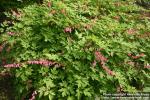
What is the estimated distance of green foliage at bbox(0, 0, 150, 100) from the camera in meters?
4.33

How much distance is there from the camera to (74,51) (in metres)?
4.40

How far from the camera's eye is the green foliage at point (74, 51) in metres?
4.33

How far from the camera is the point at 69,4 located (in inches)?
206

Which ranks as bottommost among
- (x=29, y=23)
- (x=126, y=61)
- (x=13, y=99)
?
(x=13, y=99)

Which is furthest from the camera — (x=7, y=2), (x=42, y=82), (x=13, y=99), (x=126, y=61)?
(x=7, y=2)

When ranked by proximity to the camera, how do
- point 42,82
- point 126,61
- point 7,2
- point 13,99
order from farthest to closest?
point 7,2, point 13,99, point 126,61, point 42,82

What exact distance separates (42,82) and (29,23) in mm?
1035

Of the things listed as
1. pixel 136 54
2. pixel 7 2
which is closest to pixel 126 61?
pixel 136 54

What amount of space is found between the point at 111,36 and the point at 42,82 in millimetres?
1274

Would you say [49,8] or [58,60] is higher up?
[49,8]

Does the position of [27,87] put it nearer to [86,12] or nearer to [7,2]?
[86,12]

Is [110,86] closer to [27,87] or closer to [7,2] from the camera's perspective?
[27,87]

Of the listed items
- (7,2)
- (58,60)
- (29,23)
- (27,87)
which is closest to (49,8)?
(29,23)

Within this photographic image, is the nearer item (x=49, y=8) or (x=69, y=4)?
(x=49, y=8)
